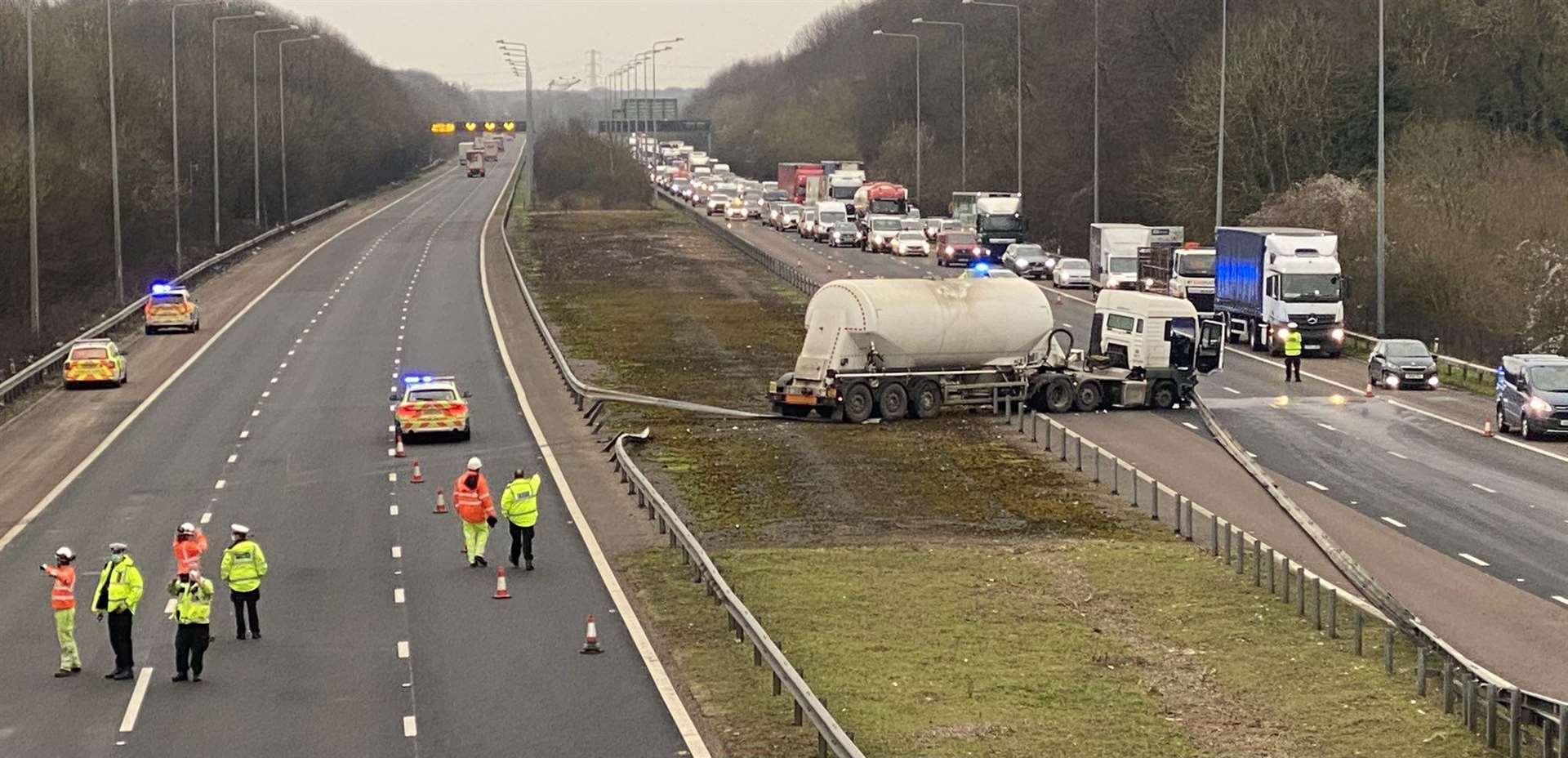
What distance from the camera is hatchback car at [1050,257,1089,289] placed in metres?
82.4

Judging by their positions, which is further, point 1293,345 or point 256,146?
point 256,146

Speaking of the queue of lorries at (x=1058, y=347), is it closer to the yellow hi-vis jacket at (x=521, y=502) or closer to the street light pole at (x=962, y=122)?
the yellow hi-vis jacket at (x=521, y=502)

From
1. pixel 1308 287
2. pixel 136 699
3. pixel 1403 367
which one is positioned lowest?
pixel 136 699

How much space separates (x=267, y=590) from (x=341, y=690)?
6.67 m

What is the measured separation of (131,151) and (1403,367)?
66.6 meters

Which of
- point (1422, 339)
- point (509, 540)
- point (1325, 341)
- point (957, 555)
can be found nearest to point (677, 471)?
point (509, 540)

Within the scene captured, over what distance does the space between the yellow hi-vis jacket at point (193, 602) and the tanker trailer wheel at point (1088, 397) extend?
28667mm

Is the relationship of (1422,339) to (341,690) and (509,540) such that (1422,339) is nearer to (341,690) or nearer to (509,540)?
(509,540)

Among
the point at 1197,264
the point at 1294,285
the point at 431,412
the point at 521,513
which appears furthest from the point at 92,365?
the point at 1197,264

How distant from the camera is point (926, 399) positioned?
4816cm

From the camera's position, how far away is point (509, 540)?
33125 millimetres

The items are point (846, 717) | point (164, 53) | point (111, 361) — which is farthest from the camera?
point (164, 53)

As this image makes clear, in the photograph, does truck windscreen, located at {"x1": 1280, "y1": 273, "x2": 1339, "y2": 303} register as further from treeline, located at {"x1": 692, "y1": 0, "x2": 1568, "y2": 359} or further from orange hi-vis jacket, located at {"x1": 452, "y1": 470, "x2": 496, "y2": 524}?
orange hi-vis jacket, located at {"x1": 452, "y1": 470, "x2": 496, "y2": 524}

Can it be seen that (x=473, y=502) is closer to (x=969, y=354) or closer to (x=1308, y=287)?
(x=969, y=354)
